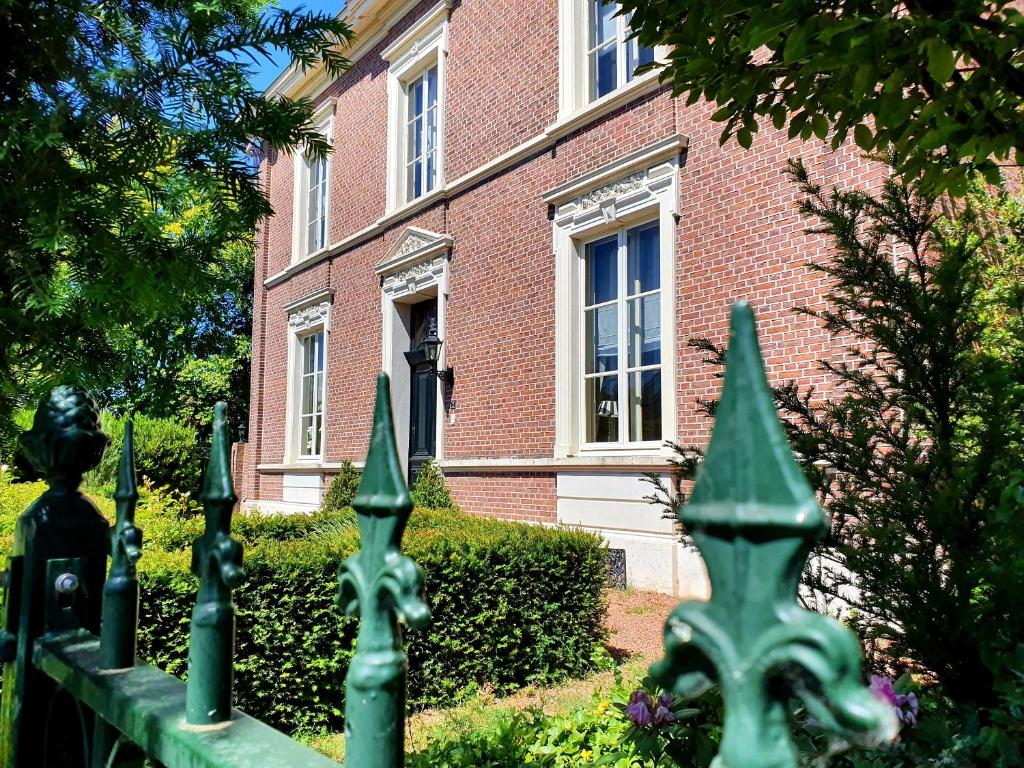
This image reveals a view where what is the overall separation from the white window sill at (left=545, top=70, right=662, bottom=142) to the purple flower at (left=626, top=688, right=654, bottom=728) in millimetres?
7089

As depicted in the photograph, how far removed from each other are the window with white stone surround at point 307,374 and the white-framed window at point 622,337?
700cm

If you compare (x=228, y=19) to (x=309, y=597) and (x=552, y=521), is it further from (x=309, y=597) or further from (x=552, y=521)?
(x=552, y=521)

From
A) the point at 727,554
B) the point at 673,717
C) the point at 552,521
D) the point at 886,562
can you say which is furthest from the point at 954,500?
the point at 552,521

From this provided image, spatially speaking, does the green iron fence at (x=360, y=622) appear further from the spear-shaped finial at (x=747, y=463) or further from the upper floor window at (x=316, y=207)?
the upper floor window at (x=316, y=207)

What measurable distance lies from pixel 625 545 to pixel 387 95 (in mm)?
9176

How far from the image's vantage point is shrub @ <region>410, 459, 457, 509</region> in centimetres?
1068

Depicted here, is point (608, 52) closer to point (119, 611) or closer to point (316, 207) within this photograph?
point (316, 207)

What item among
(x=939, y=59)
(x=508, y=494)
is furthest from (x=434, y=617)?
(x=508, y=494)

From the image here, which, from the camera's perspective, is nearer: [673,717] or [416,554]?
[673,717]

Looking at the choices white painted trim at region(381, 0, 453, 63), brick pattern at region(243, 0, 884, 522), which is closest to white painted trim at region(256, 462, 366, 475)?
brick pattern at region(243, 0, 884, 522)

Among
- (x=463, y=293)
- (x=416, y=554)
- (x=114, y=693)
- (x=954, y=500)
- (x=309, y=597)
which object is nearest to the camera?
(x=114, y=693)

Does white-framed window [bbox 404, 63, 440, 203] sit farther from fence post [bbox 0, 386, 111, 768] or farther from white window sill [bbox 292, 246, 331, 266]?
fence post [bbox 0, 386, 111, 768]

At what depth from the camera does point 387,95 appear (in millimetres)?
13375

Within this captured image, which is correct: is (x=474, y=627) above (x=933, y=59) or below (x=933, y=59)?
below
